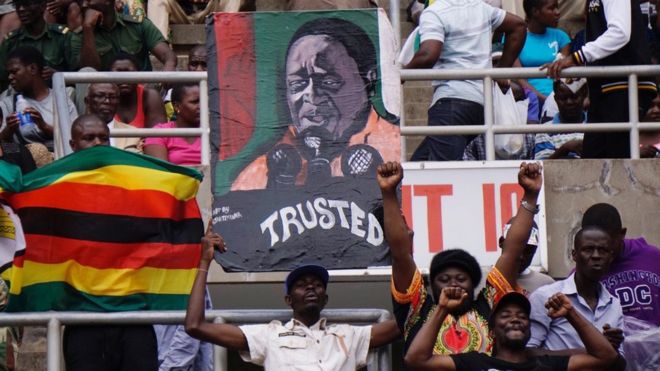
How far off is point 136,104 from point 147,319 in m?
4.01

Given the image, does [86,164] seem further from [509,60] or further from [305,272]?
[509,60]

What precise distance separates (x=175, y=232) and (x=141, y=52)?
173 inches

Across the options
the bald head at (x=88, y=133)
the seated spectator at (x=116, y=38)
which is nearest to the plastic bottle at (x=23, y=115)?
→ the seated spectator at (x=116, y=38)

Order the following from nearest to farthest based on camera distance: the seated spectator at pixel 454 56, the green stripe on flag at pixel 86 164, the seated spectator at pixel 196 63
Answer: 1. the green stripe on flag at pixel 86 164
2. the seated spectator at pixel 454 56
3. the seated spectator at pixel 196 63

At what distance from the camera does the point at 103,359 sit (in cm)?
1048

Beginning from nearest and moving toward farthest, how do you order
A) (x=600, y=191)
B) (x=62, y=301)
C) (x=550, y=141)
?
(x=62, y=301)
(x=600, y=191)
(x=550, y=141)

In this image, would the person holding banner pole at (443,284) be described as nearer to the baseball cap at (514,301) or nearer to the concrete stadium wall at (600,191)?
the baseball cap at (514,301)

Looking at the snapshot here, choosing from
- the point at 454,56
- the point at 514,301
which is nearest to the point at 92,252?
the point at 514,301

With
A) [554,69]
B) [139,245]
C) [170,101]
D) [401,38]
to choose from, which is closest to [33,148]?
[170,101]

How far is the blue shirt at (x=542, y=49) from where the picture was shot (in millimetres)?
15305

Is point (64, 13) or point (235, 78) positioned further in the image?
point (64, 13)

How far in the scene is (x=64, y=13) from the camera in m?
16.0

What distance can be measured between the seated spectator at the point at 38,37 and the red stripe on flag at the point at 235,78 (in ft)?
13.8

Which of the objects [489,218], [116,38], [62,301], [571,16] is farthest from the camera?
[571,16]
